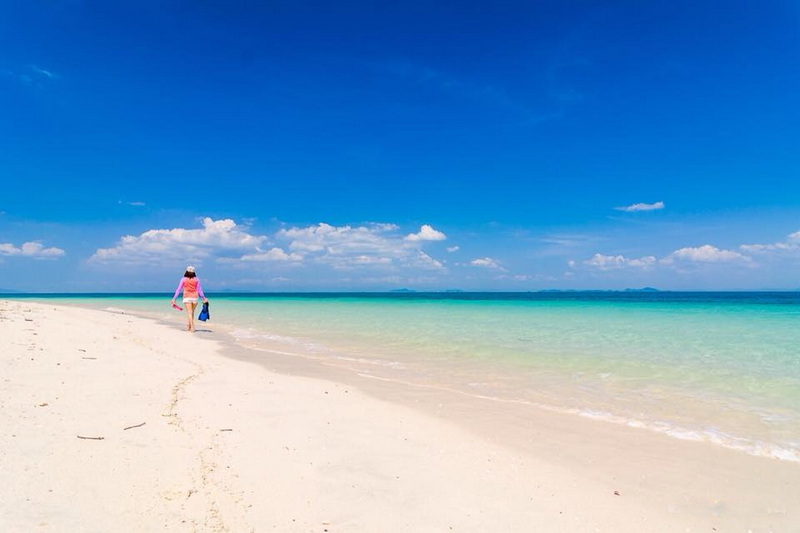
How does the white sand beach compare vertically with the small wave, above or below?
above

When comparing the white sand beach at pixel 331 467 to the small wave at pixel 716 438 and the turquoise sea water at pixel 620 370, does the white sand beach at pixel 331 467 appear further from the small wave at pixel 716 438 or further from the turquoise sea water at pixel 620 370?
the turquoise sea water at pixel 620 370

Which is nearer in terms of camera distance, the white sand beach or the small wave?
the white sand beach

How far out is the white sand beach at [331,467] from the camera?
10.9 ft

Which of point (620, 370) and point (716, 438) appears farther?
point (620, 370)

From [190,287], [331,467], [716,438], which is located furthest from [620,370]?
[190,287]

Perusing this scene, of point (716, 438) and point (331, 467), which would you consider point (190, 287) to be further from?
point (716, 438)

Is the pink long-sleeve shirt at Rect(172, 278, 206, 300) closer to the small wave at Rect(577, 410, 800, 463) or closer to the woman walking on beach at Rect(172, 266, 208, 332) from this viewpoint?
the woman walking on beach at Rect(172, 266, 208, 332)

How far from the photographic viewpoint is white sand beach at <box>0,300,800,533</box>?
3.32 metres

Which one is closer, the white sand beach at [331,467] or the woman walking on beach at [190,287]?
the white sand beach at [331,467]

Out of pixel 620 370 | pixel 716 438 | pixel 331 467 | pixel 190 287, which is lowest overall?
pixel 716 438

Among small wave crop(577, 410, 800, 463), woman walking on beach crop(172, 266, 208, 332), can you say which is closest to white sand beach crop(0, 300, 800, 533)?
small wave crop(577, 410, 800, 463)

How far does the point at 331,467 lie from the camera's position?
4301 mm

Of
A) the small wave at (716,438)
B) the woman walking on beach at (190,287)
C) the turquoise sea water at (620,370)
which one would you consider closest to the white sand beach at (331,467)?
the small wave at (716,438)

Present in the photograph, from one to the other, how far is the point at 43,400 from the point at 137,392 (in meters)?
1.14
